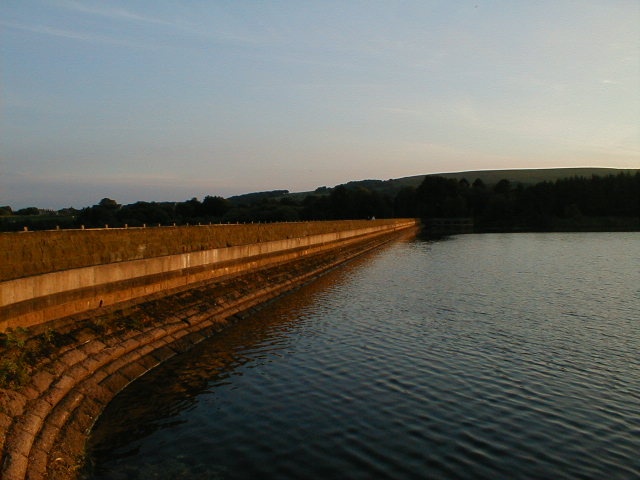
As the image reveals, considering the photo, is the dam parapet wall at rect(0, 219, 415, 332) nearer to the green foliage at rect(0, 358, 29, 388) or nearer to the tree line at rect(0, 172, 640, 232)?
the green foliage at rect(0, 358, 29, 388)

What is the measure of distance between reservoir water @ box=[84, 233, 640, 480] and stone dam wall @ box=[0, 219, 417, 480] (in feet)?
2.15

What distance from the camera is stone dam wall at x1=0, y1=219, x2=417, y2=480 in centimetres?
973

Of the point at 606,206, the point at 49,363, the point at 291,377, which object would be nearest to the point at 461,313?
the point at 291,377

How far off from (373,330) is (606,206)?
148777 millimetres

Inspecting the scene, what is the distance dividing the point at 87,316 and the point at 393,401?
357 inches

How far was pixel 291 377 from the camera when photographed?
1459 centimetres

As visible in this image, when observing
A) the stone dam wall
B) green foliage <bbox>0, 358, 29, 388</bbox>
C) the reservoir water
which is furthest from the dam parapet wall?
the reservoir water

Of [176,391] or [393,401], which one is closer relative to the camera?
[393,401]

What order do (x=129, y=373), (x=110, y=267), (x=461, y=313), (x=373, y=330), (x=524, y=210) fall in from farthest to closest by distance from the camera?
(x=524, y=210) < (x=461, y=313) < (x=373, y=330) < (x=110, y=267) < (x=129, y=373)

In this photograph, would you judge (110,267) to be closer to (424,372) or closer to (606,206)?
(424,372)

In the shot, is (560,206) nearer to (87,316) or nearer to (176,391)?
(87,316)

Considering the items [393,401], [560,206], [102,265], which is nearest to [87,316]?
[102,265]

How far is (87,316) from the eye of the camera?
50.0 feet

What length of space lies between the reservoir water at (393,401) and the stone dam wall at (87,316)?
0.66 metres
